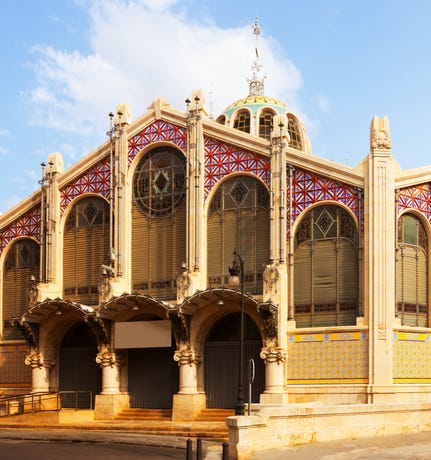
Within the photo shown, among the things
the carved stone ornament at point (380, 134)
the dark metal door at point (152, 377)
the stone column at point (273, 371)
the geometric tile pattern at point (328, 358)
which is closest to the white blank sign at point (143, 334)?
the dark metal door at point (152, 377)

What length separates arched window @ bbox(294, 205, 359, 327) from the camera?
127 feet

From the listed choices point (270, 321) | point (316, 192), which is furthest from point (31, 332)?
point (316, 192)

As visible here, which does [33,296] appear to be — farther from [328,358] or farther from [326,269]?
[328,358]

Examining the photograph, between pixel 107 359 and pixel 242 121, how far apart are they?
15.7 metres

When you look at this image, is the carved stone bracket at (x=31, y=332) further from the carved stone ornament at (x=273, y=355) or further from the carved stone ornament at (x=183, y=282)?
the carved stone ornament at (x=273, y=355)

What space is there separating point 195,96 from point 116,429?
1603 centimetres

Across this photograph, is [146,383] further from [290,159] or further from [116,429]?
[290,159]

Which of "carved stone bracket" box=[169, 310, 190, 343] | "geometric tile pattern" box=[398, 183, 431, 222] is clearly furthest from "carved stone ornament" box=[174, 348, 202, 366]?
"geometric tile pattern" box=[398, 183, 431, 222]

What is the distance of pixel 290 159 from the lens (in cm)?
4034

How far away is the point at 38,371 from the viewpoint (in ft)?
144

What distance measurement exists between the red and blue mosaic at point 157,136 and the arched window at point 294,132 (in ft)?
29.0

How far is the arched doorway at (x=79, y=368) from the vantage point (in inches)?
1730

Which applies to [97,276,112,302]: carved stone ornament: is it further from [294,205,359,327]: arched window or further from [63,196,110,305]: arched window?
[294,205,359,327]: arched window

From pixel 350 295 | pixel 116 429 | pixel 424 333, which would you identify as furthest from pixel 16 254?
pixel 424 333
